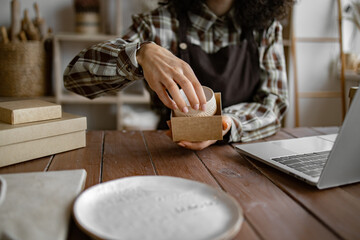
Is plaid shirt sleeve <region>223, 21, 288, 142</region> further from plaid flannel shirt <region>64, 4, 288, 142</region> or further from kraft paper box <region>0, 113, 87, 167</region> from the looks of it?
kraft paper box <region>0, 113, 87, 167</region>

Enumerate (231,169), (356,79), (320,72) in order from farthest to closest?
1. (320,72)
2. (356,79)
3. (231,169)

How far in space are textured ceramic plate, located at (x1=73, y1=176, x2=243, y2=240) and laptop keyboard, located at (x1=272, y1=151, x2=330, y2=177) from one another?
0.89 ft

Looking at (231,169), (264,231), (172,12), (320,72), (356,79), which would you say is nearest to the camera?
(264,231)

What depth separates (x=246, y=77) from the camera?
4.72 ft

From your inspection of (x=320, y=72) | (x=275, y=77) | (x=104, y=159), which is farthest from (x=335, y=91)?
(x=104, y=159)

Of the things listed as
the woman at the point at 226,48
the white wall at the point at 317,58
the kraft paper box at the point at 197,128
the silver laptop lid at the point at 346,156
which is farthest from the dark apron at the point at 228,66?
the white wall at the point at 317,58

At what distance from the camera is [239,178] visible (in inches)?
29.4

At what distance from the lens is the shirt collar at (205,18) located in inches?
55.9

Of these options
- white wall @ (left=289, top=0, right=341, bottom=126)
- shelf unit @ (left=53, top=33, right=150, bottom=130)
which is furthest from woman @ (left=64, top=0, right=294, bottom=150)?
white wall @ (left=289, top=0, right=341, bottom=126)

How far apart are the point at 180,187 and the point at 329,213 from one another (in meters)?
0.26

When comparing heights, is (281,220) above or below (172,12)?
below

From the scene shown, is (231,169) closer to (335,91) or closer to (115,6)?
(115,6)

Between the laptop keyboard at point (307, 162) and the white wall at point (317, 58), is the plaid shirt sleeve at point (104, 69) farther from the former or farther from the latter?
the white wall at point (317, 58)

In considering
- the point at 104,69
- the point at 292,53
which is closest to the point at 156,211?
the point at 104,69
